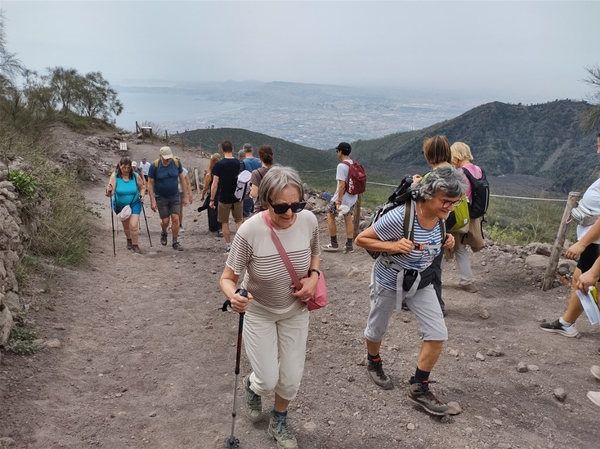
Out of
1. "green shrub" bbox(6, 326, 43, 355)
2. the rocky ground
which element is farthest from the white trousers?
"green shrub" bbox(6, 326, 43, 355)

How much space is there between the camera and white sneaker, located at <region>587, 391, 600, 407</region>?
377 cm

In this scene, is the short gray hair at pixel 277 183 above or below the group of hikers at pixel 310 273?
above

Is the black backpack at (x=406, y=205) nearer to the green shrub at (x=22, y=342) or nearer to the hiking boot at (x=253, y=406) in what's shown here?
the hiking boot at (x=253, y=406)

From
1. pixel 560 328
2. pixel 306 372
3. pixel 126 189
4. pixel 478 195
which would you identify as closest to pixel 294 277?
pixel 306 372

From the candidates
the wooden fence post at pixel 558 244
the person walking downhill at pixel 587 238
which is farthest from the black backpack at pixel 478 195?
the wooden fence post at pixel 558 244

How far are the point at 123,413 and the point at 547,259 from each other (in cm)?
599

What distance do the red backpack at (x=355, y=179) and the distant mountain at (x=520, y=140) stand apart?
3546cm

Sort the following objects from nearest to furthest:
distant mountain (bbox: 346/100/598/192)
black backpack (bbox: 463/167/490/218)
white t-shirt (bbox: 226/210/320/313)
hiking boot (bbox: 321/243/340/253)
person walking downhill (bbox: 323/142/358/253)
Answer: white t-shirt (bbox: 226/210/320/313) → black backpack (bbox: 463/167/490/218) → person walking downhill (bbox: 323/142/358/253) → hiking boot (bbox: 321/243/340/253) → distant mountain (bbox: 346/100/598/192)

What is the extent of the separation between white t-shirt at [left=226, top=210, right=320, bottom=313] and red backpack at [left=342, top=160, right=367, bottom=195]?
473 cm

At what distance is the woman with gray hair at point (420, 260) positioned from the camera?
10.2 ft

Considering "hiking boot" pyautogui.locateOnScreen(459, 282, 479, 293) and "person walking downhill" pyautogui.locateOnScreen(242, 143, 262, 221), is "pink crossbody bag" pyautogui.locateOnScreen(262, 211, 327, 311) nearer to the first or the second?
"hiking boot" pyautogui.locateOnScreen(459, 282, 479, 293)

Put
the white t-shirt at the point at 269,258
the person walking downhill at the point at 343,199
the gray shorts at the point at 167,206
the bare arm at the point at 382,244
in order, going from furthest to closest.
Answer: the gray shorts at the point at 167,206 < the person walking downhill at the point at 343,199 < the bare arm at the point at 382,244 < the white t-shirt at the point at 269,258

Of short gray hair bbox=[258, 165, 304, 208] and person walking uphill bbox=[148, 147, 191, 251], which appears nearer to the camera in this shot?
short gray hair bbox=[258, 165, 304, 208]

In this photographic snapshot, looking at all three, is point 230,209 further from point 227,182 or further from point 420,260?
point 420,260
